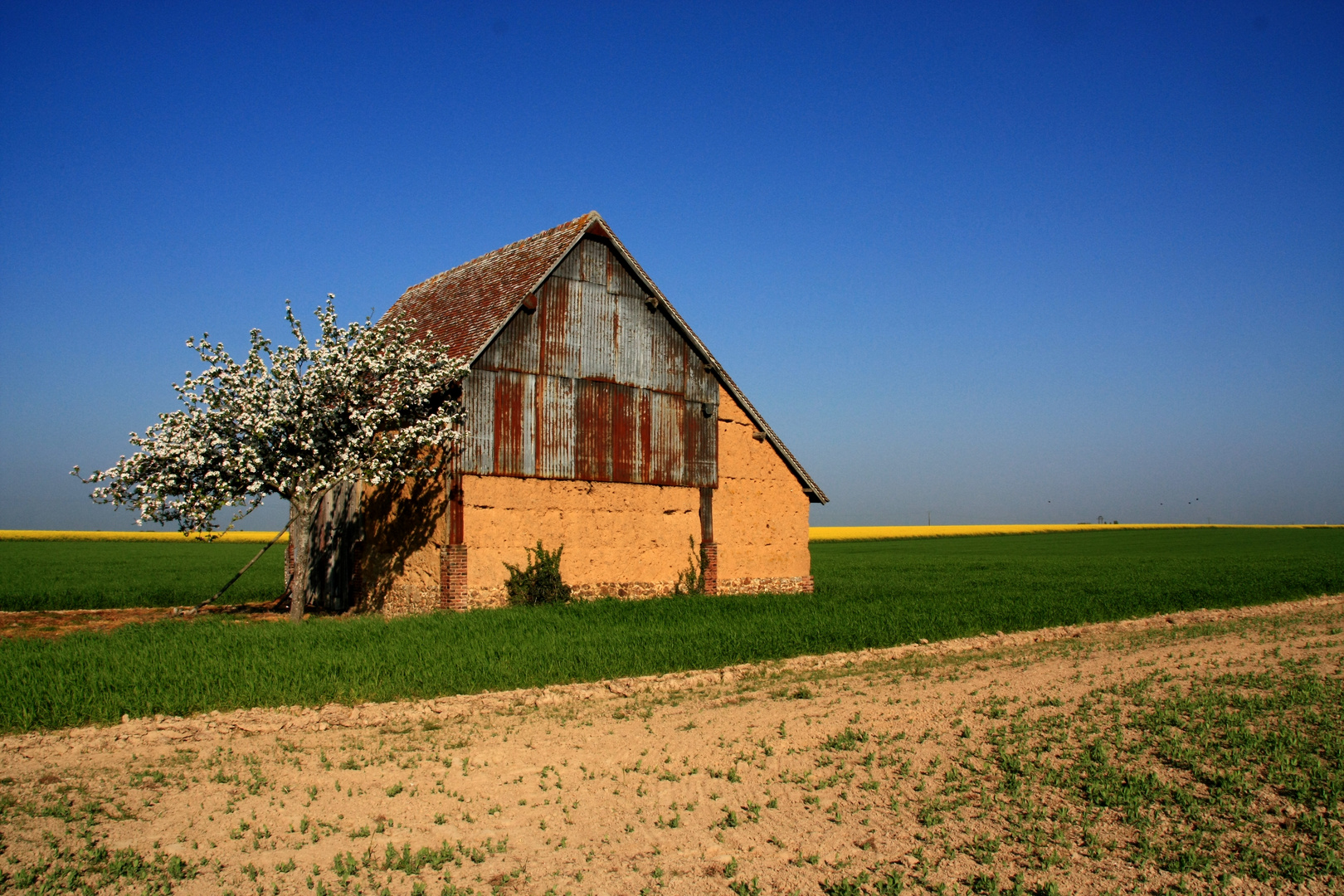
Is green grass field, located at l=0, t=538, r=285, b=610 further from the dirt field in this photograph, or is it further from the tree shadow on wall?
the dirt field

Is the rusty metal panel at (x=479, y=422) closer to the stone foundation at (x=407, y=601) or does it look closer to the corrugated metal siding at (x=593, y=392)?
the corrugated metal siding at (x=593, y=392)

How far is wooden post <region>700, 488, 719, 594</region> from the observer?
23.0 m

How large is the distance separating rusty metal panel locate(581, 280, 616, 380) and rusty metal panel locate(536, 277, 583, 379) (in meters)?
0.13

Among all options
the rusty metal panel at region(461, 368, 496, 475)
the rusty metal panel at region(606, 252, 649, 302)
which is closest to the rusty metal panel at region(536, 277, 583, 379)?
the rusty metal panel at region(606, 252, 649, 302)

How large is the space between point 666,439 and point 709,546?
2.88m

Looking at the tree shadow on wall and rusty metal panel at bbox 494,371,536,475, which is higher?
rusty metal panel at bbox 494,371,536,475

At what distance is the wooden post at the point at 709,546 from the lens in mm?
22969

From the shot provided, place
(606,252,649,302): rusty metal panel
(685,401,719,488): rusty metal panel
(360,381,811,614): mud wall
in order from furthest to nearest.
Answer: (685,401,719,488): rusty metal panel
(606,252,649,302): rusty metal panel
(360,381,811,614): mud wall

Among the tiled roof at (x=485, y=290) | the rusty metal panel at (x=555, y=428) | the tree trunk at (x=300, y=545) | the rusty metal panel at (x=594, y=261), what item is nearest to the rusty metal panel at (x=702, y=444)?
the rusty metal panel at (x=555, y=428)

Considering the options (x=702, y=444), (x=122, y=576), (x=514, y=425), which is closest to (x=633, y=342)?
(x=702, y=444)

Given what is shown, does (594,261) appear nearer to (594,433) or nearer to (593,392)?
(593,392)

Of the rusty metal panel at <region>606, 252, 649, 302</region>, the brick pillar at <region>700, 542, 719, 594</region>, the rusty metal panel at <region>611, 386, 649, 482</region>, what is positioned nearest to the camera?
the rusty metal panel at <region>611, 386, 649, 482</region>

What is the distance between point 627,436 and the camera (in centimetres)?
2217

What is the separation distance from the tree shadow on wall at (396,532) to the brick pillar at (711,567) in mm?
6755
